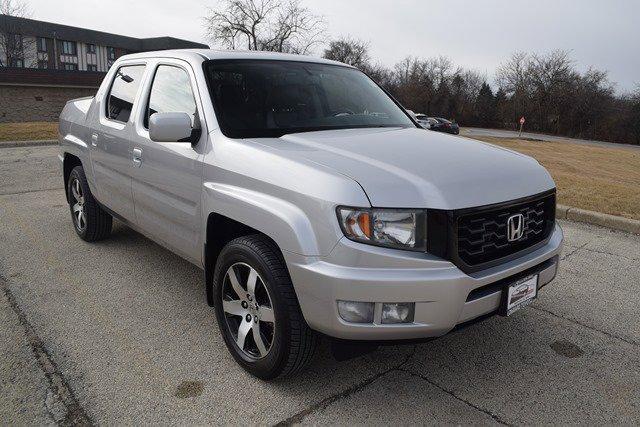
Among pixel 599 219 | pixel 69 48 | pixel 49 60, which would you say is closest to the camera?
pixel 599 219

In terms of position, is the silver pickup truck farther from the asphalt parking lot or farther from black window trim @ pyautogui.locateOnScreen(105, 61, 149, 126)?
the asphalt parking lot

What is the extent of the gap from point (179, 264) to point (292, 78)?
2.01 meters

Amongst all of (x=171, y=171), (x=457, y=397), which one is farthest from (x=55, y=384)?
(x=457, y=397)

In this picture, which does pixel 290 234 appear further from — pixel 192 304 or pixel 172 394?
pixel 192 304

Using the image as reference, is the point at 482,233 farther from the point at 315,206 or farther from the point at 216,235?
the point at 216,235

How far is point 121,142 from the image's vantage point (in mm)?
3855

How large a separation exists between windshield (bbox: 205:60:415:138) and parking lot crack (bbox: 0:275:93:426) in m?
1.61

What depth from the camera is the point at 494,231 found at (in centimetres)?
247

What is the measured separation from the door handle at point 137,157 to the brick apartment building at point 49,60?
36.6 meters

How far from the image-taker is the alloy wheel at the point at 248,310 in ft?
8.62

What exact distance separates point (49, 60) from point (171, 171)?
67.3 m

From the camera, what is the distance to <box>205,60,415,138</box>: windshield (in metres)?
3.06

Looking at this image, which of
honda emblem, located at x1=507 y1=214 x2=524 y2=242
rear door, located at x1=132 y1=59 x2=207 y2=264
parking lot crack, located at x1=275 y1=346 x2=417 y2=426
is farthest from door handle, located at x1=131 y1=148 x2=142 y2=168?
honda emblem, located at x1=507 y1=214 x2=524 y2=242

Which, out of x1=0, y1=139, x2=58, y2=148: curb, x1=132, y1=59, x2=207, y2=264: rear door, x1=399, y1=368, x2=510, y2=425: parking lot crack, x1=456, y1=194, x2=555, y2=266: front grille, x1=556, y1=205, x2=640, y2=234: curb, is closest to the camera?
x1=456, y1=194, x2=555, y2=266: front grille
